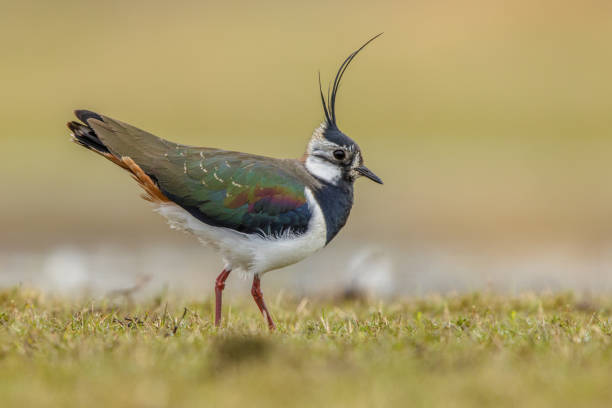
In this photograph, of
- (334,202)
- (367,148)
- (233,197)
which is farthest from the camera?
(367,148)

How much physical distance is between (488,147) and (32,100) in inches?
581

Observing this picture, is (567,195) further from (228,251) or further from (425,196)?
(228,251)

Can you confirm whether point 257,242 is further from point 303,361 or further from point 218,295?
point 303,361

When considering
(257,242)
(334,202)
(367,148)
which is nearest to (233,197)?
(257,242)

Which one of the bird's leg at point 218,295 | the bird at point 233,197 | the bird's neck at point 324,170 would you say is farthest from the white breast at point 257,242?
the bird's neck at point 324,170

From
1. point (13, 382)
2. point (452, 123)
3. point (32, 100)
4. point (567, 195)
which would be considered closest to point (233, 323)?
point (13, 382)

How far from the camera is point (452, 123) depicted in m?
25.6

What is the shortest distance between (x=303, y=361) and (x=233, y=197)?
7.40 ft

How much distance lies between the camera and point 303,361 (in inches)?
196

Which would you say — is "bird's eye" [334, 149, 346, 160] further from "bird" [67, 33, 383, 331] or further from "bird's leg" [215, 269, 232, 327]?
"bird's leg" [215, 269, 232, 327]

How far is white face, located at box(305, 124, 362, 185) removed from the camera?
24.7 ft

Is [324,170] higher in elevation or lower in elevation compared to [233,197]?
higher

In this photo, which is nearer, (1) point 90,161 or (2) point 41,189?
(2) point 41,189

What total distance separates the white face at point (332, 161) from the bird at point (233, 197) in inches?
3.0
